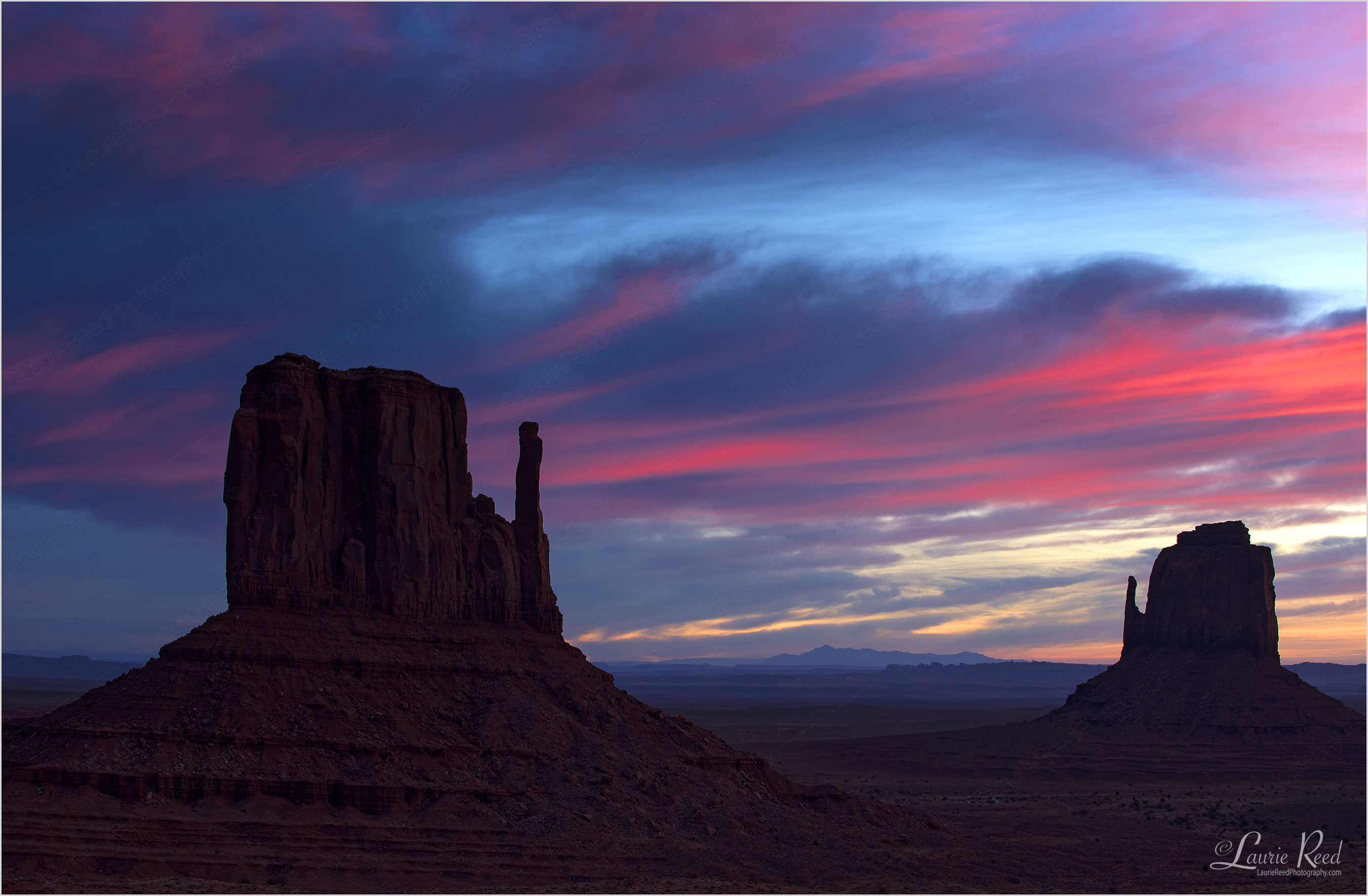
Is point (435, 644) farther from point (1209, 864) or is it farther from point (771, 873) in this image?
point (1209, 864)

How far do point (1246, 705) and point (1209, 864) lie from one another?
73648 millimetres

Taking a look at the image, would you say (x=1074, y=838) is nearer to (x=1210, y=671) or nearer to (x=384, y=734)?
(x=384, y=734)

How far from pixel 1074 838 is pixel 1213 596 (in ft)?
250

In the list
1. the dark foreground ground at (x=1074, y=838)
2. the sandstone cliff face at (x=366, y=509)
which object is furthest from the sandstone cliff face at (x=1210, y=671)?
the sandstone cliff face at (x=366, y=509)

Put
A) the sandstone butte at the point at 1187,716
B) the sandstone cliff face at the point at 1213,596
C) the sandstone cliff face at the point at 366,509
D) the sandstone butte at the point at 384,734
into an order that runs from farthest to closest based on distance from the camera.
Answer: the sandstone cliff face at the point at 1213,596 < the sandstone butte at the point at 1187,716 < the sandstone cliff face at the point at 366,509 < the sandstone butte at the point at 384,734

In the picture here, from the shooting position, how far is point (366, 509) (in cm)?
6994

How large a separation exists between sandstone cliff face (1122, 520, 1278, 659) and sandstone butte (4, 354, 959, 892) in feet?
283

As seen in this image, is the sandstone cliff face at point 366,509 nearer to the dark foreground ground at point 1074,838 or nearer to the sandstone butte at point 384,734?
the sandstone butte at point 384,734

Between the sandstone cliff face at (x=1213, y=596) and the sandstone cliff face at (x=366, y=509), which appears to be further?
the sandstone cliff face at (x=1213, y=596)

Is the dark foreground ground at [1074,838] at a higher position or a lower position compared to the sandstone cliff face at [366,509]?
lower

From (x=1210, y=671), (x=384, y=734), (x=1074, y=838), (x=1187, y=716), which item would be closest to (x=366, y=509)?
(x=384, y=734)

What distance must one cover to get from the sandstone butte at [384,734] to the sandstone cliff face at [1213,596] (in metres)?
86.3

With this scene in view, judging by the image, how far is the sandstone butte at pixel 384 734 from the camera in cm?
5662

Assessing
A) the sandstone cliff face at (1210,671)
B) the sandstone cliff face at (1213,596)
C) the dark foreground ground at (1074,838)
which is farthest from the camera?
the sandstone cliff face at (1213,596)
